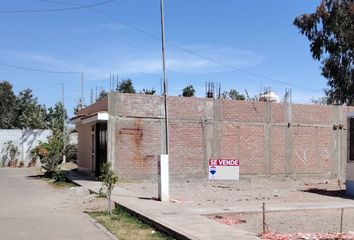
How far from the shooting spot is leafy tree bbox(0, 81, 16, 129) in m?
60.5

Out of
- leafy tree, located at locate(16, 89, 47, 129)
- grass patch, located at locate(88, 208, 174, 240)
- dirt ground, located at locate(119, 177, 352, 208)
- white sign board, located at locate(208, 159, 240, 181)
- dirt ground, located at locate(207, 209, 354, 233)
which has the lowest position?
dirt ground, located at locate(119, 177, 352, 208)

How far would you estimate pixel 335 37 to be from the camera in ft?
133

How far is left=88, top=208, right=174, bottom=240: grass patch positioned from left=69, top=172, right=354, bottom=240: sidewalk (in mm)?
178

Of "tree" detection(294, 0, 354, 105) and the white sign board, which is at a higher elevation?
"tree" detection(294, 0, 354, 105)

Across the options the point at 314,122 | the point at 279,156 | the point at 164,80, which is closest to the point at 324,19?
the point at 314,122

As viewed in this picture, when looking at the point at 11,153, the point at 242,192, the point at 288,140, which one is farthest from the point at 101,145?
the point at 11,153

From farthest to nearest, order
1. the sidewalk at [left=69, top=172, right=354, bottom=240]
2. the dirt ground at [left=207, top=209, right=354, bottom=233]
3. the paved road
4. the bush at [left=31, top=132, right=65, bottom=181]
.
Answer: the bush at [left=31, top=132, right=65, bottom=181] → the dirt ground at [left=207, top=209, right=354, bottom=233] → the paved road → the sidewalk at [left=69, top=172, right=354, bottom=240]

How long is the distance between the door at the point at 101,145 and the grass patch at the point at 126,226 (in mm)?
11476

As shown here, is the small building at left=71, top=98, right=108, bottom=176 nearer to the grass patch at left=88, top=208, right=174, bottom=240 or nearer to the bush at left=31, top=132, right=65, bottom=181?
the bush at left=31, top=132, right=65, bottom=181

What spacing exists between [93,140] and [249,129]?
27.4 ft

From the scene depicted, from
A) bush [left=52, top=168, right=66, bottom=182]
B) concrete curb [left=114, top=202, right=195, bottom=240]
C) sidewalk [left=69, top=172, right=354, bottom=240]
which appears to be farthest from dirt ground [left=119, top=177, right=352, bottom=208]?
bush [left=52, top=168, right=66, bottom=182]

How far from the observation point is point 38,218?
13.6 metres

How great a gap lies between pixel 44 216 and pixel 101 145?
43.7 ft

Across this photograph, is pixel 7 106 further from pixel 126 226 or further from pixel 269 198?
pixel 126 226
